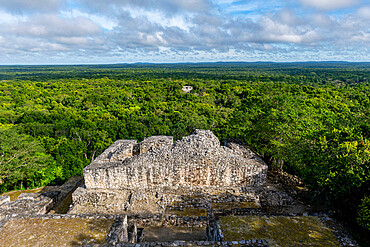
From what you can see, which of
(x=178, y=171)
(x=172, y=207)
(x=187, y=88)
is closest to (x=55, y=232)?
(x=172, y=207)

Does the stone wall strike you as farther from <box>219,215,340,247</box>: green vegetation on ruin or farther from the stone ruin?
<box>219,215,340,247</box>: green vegetation on ruin

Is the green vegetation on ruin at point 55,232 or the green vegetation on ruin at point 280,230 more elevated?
the green vegetation on ruin at point 280,230

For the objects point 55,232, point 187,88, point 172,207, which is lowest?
point 172,207

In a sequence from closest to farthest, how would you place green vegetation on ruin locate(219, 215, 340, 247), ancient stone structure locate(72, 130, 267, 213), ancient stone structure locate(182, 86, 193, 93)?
green vegetation on ruin locate(219, 215, 340, 247), ancient stone structure locate(72, 130, 267, 213), ancient stone structure locate(182, 86, 193, 93)

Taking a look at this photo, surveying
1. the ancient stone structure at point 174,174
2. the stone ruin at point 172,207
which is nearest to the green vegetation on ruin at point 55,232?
the stone ruin at point 172,207

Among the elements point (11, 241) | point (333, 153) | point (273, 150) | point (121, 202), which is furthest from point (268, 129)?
point (11, 241)

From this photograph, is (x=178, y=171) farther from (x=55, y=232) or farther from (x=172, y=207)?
(x=55, y=232)

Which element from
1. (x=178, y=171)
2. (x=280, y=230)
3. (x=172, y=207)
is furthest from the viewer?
(x=178, y=171)

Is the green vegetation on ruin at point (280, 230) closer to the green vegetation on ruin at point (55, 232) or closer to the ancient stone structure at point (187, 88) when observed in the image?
the green vegetation on ruin at point (55, 232)

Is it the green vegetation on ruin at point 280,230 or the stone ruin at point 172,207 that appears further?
the stone ruin at point 172,207

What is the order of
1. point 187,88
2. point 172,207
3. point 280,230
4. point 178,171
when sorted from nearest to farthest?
point 280,230
point 172,207
point 178,171
point 187,88

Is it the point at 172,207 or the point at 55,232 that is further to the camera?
the point at 172,207

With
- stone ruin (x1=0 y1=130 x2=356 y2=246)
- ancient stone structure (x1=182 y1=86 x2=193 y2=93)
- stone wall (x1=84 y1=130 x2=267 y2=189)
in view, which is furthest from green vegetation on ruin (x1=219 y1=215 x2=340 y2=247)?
ancient stone structure (x1=182 y1=86 x2=193 y2=93)
